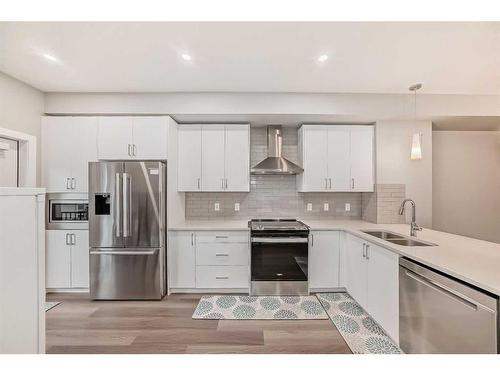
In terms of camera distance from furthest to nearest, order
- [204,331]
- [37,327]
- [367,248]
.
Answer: [367,248], [204,331], [37,327]

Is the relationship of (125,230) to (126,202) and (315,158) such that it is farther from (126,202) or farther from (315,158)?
(315,158)

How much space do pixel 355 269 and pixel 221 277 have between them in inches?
63.6

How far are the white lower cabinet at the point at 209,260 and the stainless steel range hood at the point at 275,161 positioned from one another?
932mm

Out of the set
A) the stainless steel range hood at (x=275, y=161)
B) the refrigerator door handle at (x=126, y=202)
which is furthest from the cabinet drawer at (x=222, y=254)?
the stainless steel range hood at (x=275, y=161)

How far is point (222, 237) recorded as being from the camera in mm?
3322

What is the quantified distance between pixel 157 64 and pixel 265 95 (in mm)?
1323

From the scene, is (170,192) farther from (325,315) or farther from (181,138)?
(325,315)

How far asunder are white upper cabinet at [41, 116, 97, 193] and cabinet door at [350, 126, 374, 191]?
3425 millimetres

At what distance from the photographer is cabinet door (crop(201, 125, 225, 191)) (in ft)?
11.9

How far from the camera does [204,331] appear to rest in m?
2.44

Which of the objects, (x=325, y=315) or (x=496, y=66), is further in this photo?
(x=325, y=315)

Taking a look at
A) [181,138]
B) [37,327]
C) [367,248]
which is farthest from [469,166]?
[37,327]

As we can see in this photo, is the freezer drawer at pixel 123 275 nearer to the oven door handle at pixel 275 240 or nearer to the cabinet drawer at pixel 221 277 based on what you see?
the cabinet drawer at pixel 221 277

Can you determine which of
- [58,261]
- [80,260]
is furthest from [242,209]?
[58,261]
